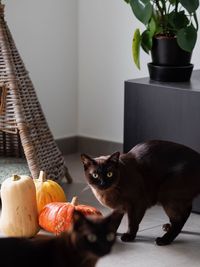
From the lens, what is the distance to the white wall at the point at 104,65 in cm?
337

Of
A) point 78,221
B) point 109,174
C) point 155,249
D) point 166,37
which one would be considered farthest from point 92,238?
point 166,37

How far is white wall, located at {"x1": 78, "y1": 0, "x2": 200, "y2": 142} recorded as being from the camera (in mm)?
3371

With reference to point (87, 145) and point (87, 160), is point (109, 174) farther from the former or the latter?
point (87, 145)

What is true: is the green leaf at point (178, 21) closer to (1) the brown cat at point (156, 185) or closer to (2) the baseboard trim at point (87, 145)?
(1) the brown cat at point (156, 185)

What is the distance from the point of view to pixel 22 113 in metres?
2.69

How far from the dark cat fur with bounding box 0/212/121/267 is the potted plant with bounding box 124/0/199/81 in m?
1.14

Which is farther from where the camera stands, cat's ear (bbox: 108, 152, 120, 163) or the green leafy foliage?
the green leafy foliage

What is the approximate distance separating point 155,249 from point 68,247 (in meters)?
0.76

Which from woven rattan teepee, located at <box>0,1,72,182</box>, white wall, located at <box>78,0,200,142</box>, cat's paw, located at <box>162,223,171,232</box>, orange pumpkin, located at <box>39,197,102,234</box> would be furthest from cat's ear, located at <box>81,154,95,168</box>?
white wall, located at <box>78,0,200,142</box>

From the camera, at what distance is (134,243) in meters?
2.33

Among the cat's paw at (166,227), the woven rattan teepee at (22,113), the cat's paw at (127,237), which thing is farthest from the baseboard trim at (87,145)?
the cat's paw at (127,237)

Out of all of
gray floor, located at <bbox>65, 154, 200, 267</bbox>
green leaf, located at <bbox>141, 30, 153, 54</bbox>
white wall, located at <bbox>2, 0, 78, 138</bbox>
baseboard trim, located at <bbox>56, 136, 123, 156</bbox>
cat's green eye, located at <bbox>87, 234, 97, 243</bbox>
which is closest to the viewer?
cat's green eye, located at <bbox>87, 234, 97, 243</bbox>

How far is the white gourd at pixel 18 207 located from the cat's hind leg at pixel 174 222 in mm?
468

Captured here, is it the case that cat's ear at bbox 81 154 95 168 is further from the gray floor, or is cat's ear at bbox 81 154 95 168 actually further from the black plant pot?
the black plant pot
